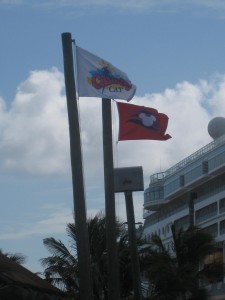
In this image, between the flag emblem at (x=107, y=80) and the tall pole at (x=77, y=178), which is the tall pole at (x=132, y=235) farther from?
the tall pole at (x=77, y=178)

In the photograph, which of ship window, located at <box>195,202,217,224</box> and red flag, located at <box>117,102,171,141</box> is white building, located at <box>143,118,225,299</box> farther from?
red flag, located at <box>117,102,171,141</box>

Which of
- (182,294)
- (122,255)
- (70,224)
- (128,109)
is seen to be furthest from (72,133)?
(182,294)

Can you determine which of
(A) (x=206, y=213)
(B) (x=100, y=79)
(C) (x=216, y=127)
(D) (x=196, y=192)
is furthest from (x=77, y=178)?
(C) (x=216, y=127)

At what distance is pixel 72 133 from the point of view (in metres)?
19.4

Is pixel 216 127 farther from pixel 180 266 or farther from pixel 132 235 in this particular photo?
pixel 132 235

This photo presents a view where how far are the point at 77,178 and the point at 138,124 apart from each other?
298 cm

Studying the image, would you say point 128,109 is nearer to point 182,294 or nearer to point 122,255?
point 122,255

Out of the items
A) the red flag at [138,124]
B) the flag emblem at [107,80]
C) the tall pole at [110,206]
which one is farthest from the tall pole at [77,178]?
the red flag at [138,124]

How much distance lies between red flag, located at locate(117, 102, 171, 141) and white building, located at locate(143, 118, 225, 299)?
4584 cm

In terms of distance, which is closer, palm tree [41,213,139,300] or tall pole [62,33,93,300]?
tall pole [62,33,93,300]

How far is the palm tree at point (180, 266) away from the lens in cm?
2875

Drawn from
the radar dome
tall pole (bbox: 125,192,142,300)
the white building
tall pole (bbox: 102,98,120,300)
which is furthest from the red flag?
the radar dome

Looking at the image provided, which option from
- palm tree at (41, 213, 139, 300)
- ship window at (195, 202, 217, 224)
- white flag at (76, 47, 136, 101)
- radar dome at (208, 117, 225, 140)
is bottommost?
palm tree at (41, 213, 139, 300)

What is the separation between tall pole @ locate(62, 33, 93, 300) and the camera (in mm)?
18766
